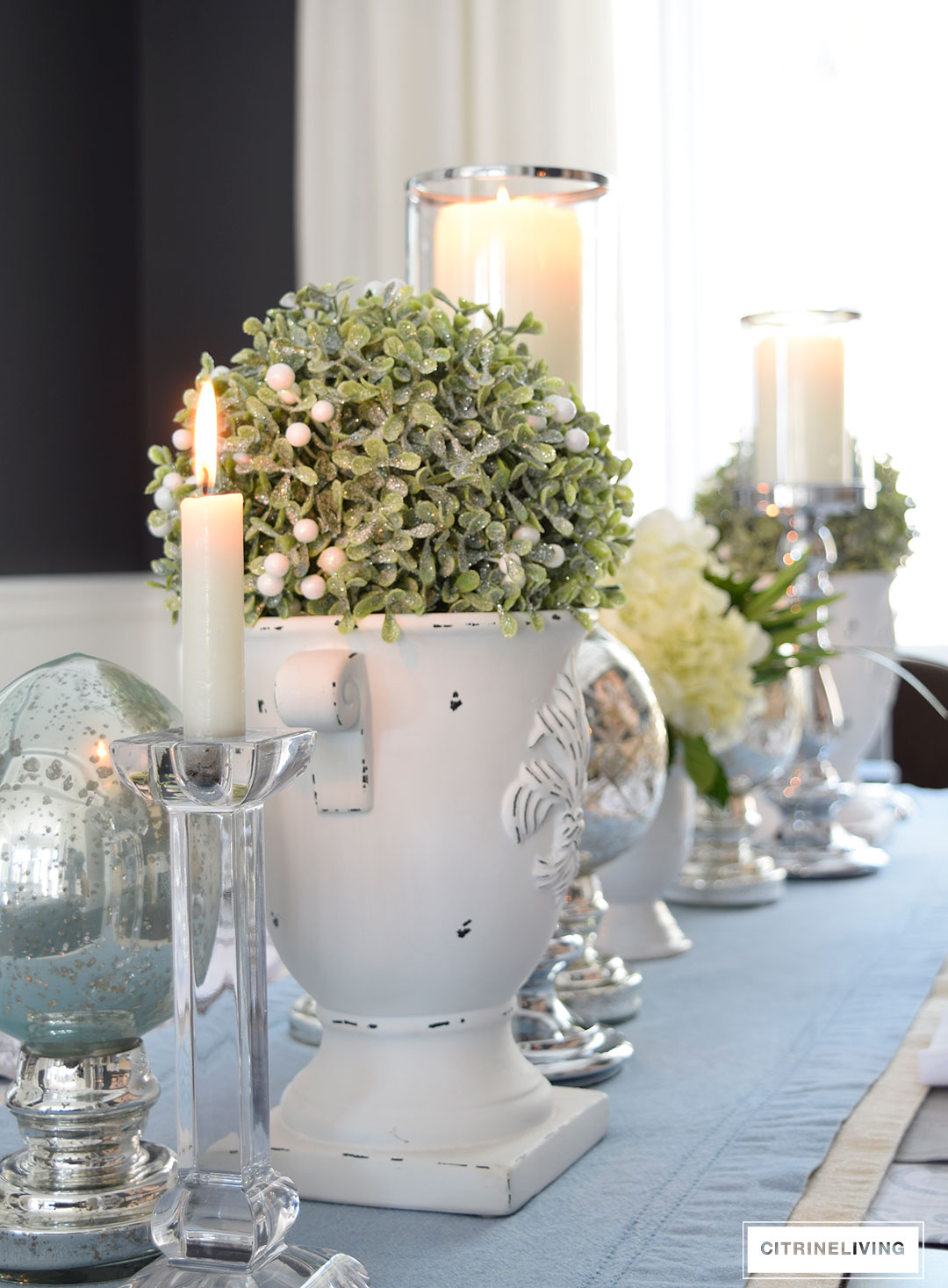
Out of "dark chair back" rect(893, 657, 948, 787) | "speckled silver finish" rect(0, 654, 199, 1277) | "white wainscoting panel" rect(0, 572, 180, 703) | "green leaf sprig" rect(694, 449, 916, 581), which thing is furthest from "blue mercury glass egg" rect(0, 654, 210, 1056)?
"white wainscoting panel" rect(0, 572, 180, 703)

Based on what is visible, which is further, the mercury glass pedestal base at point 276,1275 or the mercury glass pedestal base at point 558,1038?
the mercury glass pedestal base at point 558,1038

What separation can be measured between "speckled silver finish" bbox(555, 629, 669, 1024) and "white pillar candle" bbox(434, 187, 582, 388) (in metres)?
0.20

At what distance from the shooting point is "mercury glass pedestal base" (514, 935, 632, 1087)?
0.78 metres

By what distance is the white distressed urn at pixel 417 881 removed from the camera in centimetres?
62

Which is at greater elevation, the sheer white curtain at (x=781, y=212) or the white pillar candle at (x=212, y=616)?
the sheer white curtain at (x=781, y=212)

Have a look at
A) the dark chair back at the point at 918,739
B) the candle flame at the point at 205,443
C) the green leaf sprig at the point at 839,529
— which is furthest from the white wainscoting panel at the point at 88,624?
the candle flame at the point at 205,443

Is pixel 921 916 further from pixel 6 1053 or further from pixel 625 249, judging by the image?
pixel 625 249

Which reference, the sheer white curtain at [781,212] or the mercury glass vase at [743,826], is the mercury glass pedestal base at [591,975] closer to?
the mercury glass vase at [743,826]

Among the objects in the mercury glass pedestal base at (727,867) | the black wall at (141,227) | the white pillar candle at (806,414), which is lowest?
the mercury glass pedestal base at (727,867)

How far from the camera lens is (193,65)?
3645 millimetres

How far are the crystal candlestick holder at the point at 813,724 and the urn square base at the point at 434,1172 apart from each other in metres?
0.80

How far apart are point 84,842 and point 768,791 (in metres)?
1.06

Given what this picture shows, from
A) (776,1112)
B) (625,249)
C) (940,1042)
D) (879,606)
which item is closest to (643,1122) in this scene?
(776,1112)

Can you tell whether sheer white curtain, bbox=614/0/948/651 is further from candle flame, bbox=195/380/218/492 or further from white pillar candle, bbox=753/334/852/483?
candle flame, bbox=195/380/218/492
